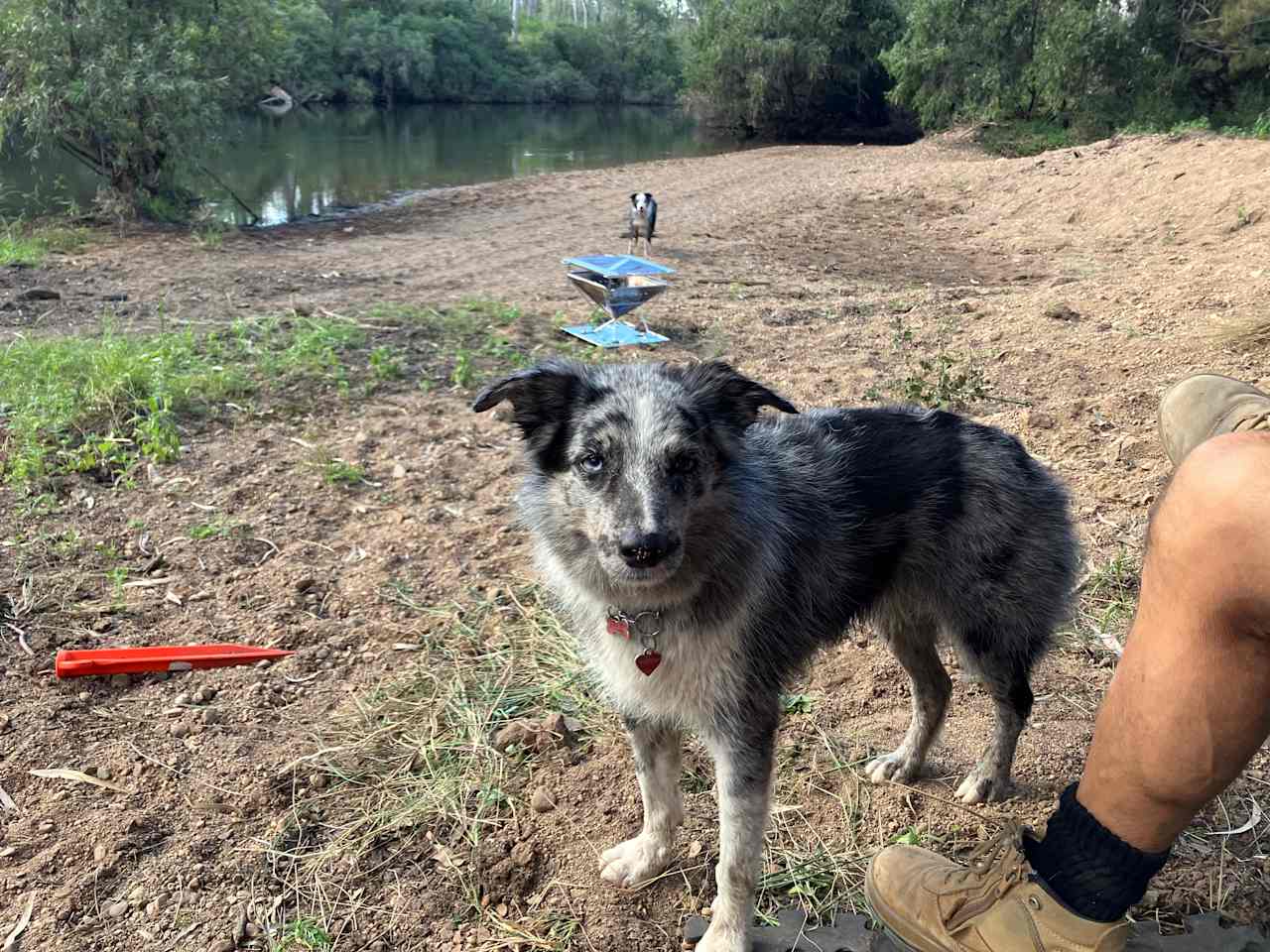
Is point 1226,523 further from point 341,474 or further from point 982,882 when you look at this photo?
point 341,474

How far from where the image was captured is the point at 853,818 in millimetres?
2973

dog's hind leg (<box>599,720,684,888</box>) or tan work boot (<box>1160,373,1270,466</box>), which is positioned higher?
tan work boot (<box>1160,373,1270,466</box>)

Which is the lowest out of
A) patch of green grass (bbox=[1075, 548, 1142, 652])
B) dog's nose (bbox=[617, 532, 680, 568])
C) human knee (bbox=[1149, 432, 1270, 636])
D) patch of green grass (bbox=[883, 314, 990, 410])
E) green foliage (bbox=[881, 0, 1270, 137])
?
patch of green grass (bbox=[1075, 548, 1142, 652])

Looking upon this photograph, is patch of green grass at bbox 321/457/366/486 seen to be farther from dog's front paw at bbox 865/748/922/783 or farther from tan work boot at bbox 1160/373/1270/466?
tan work boot at bbox 1160/373/1270/466

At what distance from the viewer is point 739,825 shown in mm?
2480

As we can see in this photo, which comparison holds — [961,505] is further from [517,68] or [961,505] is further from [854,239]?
[517,68]

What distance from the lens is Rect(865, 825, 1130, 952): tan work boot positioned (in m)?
2.04

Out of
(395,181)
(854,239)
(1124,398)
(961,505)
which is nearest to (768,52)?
(395,181)

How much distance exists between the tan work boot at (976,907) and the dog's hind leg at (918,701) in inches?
21.5

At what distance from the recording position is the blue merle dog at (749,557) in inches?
99.5

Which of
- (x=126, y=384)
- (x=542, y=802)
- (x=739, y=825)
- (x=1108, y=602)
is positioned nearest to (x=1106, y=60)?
(x=1108, y=602)

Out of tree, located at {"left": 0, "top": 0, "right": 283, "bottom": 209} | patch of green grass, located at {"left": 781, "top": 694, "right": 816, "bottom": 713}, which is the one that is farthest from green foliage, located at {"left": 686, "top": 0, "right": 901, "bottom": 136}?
patch of green grass, located at {"left": 781, "top": 694, "right": 816, "bottom": 713}

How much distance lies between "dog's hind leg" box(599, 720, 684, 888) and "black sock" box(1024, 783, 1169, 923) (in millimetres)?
1107

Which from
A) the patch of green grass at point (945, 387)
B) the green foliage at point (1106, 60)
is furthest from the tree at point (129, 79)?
the green foliage at point (1106, 60)
